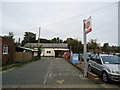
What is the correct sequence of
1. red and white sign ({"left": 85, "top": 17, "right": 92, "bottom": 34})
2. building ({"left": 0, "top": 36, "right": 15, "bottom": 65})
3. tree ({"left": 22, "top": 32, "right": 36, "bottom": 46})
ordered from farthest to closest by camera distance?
tree ({"left": 22, "top": 32, "right": 36, "bottom": 46}), building ({"left": 0, "top": 36, "right": 15, "bottom": 65}), red and white sign ({"left": 85, "top": 17, "right": 92, "bottom": 34})

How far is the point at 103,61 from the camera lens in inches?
297

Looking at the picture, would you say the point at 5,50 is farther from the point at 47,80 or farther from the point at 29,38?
the point at 29,38

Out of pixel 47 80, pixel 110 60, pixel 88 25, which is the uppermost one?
pixel 88 25

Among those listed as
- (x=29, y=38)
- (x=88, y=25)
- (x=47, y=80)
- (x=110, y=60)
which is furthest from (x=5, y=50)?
(x=29, y=38)

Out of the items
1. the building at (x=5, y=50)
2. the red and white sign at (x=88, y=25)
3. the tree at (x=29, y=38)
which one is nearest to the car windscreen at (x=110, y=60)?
the red and white sign at (x=88, y=25)

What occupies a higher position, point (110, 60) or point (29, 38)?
point (29, 38)

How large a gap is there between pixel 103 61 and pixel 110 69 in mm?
1188

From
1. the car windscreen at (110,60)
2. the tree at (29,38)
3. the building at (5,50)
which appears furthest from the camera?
the tree at (29,38)

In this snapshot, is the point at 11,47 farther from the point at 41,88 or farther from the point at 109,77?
the point at 109,77

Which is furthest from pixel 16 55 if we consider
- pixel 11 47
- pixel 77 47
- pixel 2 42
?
pixel 77 47

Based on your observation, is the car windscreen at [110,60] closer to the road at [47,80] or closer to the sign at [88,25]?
the road at [47,80]

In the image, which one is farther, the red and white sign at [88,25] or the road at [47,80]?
the red and white sign at [88,25]

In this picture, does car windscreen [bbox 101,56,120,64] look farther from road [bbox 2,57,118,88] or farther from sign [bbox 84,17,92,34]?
sign [bbox 84,17,92,34]

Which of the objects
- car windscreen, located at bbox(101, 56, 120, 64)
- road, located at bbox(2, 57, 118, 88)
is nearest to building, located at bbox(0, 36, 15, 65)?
road, located at bbox(2, 57, 118, 88)
